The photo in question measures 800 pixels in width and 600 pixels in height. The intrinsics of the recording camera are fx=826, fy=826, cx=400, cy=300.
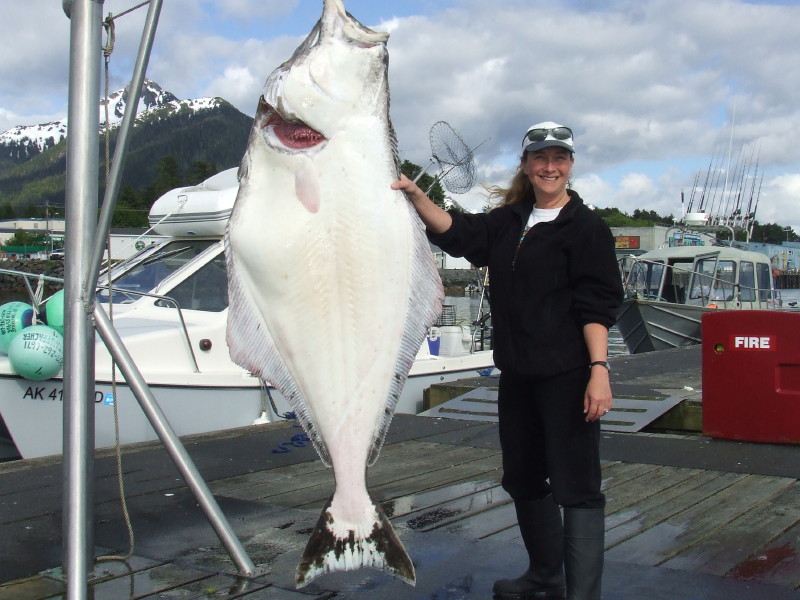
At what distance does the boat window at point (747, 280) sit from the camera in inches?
643

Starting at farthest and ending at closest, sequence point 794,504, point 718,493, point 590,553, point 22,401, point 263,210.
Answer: point 22,401 < point 718,493 < point 794,504 < point 590,553 < point 263,210

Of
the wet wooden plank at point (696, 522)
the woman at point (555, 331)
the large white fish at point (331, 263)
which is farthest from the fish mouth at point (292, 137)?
the wet wooden plank at point (696, 522)

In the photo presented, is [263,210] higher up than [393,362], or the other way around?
[263,210]

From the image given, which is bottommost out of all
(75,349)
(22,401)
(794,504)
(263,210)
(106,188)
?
(794,504)

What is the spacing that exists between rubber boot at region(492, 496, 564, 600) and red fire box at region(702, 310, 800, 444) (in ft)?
9.71

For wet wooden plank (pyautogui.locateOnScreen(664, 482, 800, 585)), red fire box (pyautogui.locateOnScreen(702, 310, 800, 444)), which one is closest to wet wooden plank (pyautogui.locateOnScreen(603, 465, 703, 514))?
wet wooden plank (pyautogui.locateOnScreen(664, 482, 800, 585))

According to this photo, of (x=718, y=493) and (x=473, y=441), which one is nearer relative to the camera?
(x=718, y=493)

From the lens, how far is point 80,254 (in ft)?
9.87

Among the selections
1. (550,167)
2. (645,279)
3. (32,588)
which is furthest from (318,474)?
(645,279)

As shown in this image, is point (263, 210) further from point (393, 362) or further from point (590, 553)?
point (590, 553)

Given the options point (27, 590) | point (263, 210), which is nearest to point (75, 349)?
point (27, 590)

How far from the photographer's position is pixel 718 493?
13.9 feet

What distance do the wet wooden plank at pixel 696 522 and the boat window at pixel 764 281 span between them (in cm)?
1320

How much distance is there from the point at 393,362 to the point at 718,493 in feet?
8.93
